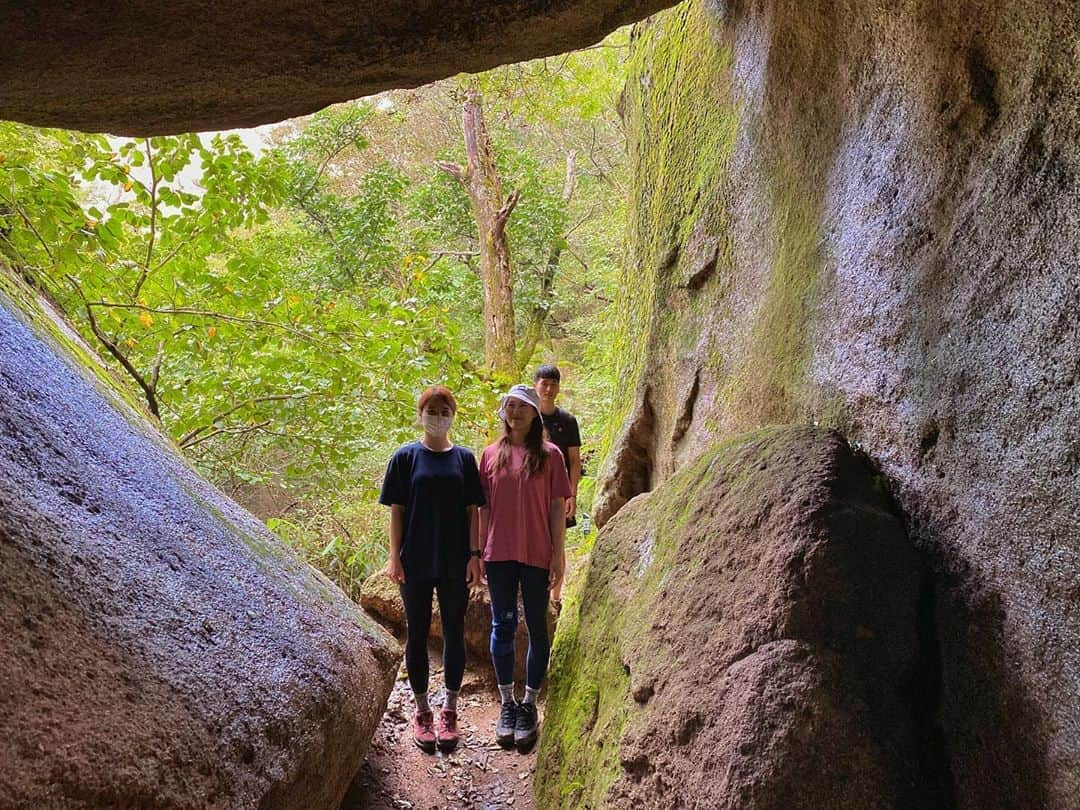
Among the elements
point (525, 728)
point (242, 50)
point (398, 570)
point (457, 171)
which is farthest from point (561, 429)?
point (457, 171)

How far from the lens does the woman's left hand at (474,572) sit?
175 inches

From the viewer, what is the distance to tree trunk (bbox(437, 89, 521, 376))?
1072 centimetres

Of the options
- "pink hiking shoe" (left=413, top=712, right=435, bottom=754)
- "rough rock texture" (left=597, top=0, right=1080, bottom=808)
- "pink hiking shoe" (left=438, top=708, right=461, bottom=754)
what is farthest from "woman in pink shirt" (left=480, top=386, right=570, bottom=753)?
"rough rock texture" (left=597, top=0, right=1080, bottom=808)

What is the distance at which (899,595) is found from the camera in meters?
2.32

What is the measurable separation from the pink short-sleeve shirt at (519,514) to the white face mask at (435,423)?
0.42m

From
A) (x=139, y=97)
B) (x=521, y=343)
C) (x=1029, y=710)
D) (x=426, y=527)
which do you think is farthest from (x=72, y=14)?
(x=521, y=343)

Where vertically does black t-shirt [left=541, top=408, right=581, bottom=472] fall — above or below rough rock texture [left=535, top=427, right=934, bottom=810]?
above

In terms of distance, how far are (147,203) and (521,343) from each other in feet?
29.0

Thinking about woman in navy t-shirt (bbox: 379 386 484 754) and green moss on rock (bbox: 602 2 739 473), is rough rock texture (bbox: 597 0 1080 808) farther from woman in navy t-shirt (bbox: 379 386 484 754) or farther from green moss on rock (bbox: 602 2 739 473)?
woman in navy t-shirt (bbox: 379 386 484 754)

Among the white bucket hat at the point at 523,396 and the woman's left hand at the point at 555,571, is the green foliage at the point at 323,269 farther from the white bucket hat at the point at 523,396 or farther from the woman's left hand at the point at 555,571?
the woman's left hand at the point at 555,571

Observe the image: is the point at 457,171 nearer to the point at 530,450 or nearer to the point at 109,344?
the point at 109,344

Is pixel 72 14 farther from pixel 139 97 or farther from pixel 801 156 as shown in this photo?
pixel 801 156

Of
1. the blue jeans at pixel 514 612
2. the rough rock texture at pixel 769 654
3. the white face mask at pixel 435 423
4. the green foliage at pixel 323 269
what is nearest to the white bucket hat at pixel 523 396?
the white face mask at pixel 435 423

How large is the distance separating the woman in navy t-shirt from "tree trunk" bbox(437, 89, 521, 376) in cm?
602
